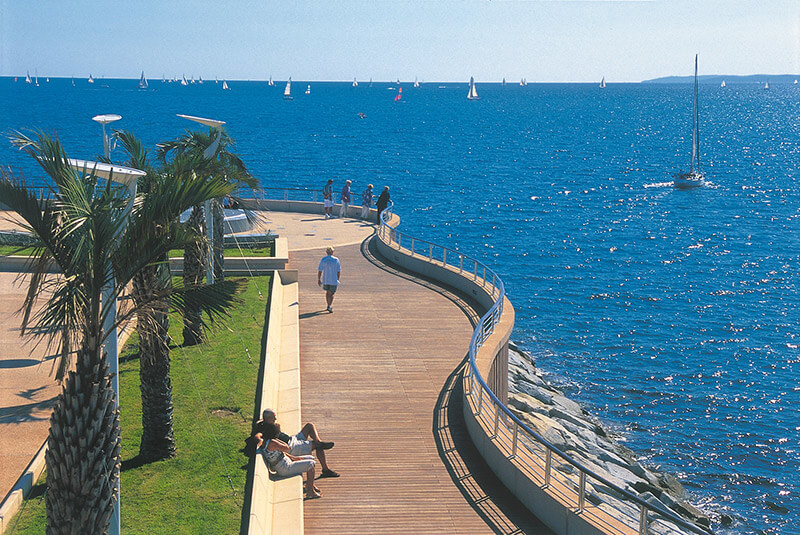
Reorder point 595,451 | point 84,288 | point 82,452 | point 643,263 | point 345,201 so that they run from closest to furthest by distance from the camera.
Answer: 1. point 84,288
2. point 82,452
3. point 595,451
4. point 345,201
5. point 643,263

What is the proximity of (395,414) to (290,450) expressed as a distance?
9.38 ft

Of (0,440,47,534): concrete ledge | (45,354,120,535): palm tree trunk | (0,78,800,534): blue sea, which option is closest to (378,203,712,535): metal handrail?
(45,354,120,535): palm tree trunk

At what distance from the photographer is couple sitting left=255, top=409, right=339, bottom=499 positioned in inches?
456

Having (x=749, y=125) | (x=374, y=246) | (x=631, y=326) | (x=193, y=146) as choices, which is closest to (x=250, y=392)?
(x=193, y=146)

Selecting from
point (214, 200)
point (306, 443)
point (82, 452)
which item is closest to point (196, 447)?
point (306, 443)

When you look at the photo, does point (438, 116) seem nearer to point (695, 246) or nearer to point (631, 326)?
point (695, 246)

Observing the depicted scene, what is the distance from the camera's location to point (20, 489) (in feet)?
36.6

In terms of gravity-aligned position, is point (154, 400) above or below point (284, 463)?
above

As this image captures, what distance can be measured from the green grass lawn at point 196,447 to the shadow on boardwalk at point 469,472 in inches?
119

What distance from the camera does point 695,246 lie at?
55094mm

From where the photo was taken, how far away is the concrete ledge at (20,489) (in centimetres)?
1058

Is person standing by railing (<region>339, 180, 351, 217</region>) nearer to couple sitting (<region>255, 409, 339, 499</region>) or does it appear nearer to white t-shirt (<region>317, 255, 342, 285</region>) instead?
white t-shirt (<region>317, 255, 342, 285</region>)

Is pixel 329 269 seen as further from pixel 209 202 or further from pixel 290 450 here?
pixel 290 450

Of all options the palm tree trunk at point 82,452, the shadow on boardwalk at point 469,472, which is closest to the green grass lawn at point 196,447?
the palm tree trunk at point 82,452
